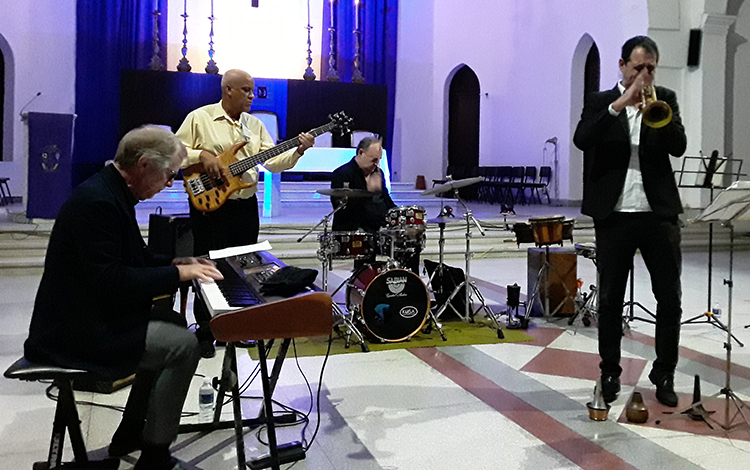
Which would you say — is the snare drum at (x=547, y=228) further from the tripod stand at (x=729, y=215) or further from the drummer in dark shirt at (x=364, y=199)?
the tripod stand at (x=729, y=215)

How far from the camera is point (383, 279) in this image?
446cm

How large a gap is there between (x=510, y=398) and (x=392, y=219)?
1633mm

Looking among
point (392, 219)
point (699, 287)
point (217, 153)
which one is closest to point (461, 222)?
point (699, 287)

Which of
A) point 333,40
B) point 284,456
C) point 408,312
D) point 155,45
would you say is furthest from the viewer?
point 333,40

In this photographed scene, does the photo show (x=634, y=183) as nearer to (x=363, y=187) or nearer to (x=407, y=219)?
(x=407, y=219)

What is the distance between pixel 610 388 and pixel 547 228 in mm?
2046

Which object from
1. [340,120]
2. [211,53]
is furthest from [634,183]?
[211,53]

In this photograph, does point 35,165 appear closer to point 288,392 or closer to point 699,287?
point 288,392

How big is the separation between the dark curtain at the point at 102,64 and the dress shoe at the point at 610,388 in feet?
37.3

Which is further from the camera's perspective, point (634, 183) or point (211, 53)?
point (211, 53)

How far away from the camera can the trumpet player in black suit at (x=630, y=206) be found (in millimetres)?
3121

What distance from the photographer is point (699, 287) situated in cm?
664

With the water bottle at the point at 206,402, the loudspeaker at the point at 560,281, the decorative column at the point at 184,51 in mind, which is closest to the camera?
the water bottle at the point at 206,402

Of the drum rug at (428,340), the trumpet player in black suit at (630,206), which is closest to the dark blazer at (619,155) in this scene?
the trumpet player in black suit at (630,206)
